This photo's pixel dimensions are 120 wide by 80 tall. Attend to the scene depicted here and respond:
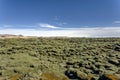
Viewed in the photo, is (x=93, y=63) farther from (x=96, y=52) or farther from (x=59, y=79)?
(x=59, y=79)

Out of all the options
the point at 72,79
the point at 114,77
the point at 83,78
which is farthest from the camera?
the point at 72,79

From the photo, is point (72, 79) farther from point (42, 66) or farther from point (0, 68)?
point (0, 68)

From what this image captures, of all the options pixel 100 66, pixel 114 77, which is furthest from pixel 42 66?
pixel 114 77

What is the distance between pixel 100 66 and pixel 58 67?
4161 mm

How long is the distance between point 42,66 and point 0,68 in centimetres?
384

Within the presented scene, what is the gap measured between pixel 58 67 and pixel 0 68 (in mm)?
5462

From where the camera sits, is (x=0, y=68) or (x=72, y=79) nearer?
(x=72, y=79)

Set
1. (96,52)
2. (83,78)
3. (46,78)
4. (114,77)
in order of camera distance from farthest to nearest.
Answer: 1. (96,52)
2. (83,78)
3. (46,78)
4. (114,77)

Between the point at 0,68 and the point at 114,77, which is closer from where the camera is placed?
the point at 114,77

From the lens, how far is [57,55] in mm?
29250

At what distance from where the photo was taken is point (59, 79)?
14.3 meters

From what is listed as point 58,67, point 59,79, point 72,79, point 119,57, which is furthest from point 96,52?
point 59,79

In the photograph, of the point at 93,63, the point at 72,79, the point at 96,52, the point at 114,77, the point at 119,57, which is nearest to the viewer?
the point at 114,77

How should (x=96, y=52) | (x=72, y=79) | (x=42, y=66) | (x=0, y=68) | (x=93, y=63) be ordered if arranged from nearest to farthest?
(x=72, y=79)
(x=0, y=68)
(x=42, y=66)
(x=93, y=63)
(x=96, y=52)
